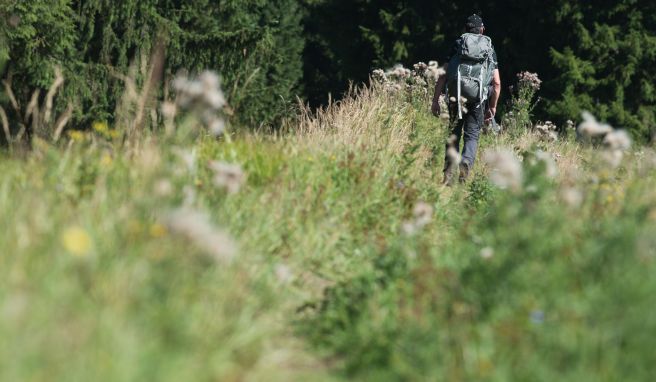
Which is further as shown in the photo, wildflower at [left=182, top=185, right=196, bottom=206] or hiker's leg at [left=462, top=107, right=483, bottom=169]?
hiker's leg at [left=462, top=107, right=483, bottom=169]

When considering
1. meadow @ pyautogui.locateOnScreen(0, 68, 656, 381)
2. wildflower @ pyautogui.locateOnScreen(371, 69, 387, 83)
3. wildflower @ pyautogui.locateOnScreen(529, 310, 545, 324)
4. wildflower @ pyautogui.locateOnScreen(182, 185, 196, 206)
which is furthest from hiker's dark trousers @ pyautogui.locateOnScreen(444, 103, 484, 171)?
wildflower @ pyautogui.locateOnScreen(529, 310, 545, 324)

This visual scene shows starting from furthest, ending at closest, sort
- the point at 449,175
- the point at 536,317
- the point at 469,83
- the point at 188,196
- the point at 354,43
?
the point at 354,43, the point at 469,83, the point at 449,175, the point at 188,196, the point at 536,317

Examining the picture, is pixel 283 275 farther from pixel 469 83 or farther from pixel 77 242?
pixel 469 83

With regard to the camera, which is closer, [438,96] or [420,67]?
[438,96]

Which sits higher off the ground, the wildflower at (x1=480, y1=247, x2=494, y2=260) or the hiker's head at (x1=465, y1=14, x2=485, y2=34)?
the hiker's head at (x1=465, y1=14, x2=485, y2=34)

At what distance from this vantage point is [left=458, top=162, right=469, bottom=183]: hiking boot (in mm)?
7845

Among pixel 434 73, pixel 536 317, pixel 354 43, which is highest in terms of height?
pixel 536 317

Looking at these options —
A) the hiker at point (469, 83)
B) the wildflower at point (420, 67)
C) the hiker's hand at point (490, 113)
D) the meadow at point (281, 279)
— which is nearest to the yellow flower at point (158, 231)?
the meadow at point (281, 279)

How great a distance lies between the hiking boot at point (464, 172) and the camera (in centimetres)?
785

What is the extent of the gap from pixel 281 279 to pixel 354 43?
23034 millimetres

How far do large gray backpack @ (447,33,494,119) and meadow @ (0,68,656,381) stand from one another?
322 centimetres

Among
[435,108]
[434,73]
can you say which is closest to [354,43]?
[434,73]

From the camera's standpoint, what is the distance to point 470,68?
8266 mm

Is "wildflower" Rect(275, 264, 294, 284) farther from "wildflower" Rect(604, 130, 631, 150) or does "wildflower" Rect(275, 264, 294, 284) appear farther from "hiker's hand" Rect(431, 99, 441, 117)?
"hiker's hand" Rect(431, 99, 441, 117)
